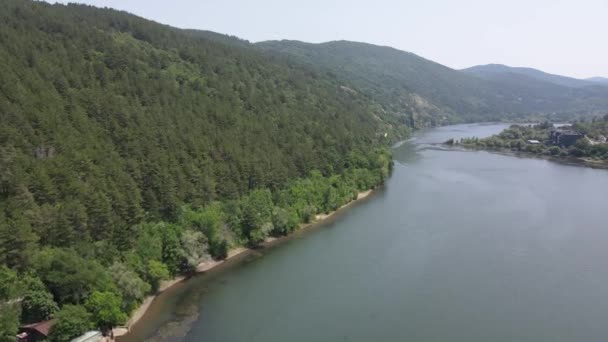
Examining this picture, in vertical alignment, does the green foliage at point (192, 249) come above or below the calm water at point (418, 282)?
above

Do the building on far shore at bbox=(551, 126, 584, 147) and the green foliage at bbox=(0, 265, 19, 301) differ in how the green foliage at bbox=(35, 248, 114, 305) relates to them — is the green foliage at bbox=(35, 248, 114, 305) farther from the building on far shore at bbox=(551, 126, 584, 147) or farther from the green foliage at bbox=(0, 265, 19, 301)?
the building on far shore at bbox=(551, 126, 584, 147)

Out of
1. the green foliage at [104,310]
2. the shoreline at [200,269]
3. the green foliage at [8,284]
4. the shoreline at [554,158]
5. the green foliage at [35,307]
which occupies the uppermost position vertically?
the green foliage at [8,284]

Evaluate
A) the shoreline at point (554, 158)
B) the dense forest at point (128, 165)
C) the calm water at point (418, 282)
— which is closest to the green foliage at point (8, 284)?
the dense forest at point (128, 165)

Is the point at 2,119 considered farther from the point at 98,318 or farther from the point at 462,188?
the point at 462,188

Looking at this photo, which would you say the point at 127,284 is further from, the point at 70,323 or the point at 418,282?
the point at 418,282

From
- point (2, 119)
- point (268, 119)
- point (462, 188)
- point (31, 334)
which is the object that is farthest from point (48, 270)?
point (462, 188)

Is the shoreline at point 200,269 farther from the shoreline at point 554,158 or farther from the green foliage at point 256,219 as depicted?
the shoreline at point 554,158

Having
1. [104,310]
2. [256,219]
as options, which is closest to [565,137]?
[256,219]
